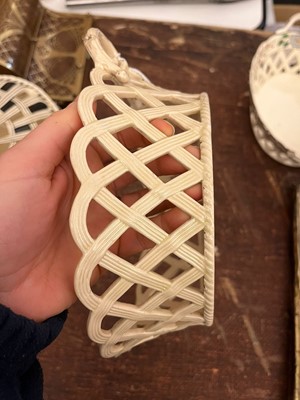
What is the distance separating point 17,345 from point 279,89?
419mm

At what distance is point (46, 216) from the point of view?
410 millimetres

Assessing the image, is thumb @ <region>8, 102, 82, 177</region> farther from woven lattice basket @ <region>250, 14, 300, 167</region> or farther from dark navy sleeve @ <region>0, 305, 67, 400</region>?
woven lattice basket @ <region>250, 14, 300, 167</region>

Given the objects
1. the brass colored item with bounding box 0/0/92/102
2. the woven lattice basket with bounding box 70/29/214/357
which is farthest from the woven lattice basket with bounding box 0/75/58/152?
the woven lattice basket with bounding box 70/29/214/357

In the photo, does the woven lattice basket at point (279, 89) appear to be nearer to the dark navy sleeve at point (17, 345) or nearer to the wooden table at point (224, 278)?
the wooden table at point (224, 278)

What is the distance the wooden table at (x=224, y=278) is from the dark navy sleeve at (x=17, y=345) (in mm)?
106

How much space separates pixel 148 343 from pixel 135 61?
336 mm

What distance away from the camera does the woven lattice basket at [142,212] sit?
0.30 m

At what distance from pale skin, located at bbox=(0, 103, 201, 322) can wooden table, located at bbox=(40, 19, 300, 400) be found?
0.09 metres

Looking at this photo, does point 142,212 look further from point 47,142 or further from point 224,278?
point 224,278

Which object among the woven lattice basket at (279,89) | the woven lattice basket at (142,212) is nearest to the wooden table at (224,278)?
the woven lattice basket at (279,89)

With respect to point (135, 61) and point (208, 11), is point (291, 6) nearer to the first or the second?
point (208, 11)

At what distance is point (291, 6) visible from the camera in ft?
2.60

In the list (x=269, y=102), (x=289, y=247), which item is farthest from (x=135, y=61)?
(x=289, y=247)

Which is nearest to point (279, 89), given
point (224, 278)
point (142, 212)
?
point (224, 278)
